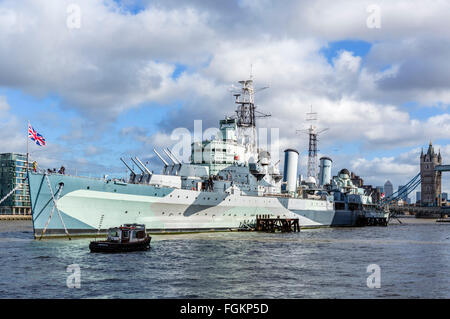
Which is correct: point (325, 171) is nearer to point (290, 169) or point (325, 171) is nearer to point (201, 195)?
point (290, 169)

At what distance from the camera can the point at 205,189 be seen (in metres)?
47.2

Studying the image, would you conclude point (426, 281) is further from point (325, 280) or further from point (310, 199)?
point (310, 199)

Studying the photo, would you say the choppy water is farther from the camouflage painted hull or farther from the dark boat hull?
the camouflage painted hull

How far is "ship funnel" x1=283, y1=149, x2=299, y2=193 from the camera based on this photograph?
65.4 meters

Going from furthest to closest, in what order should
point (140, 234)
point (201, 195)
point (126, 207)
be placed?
point (201, 195) < point (126, 207) < point (140, 234)

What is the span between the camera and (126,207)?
37531mm

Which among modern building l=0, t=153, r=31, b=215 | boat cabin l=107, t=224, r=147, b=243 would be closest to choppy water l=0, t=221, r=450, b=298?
boat cabin l=107, t=224, r=147, b=243

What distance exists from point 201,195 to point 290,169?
84.3ft

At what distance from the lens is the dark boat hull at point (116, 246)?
95.5 ft

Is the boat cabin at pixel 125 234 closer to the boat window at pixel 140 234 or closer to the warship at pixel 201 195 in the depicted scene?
the boat window at pixel 140 234

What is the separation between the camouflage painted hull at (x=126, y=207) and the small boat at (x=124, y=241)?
15.5 ft

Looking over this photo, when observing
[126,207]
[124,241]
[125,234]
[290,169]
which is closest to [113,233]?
[125,234]
